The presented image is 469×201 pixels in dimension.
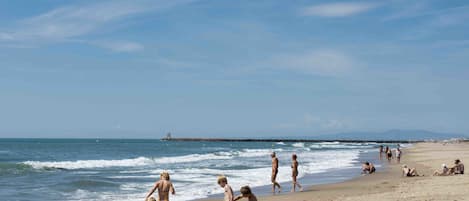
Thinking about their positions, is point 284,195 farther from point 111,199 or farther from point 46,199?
point 46,199

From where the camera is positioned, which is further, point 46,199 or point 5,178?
point 5,178

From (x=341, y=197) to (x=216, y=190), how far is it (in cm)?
493

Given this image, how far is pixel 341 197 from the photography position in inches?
589

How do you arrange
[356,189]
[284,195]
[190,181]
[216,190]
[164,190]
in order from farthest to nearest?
[190,181]
[216,190]
[356,189]
[284,195]
[164,190]

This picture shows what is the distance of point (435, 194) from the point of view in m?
14.1

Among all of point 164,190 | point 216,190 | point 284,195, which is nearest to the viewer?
point 164,190

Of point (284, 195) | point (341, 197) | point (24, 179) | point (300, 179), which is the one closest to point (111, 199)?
point (284, 195)

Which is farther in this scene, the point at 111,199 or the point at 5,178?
the point at 5,178

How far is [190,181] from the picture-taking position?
22.5 metres

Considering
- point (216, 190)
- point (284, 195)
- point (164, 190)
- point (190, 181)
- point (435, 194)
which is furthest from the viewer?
point (190, 181)

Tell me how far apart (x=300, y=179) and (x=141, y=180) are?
20.1 ft

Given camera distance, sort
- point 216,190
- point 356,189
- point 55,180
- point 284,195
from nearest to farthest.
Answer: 1. point 284,195
2. point 356,189
3. point 216,190
4. point 55,180

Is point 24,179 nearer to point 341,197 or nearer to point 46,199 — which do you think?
point 46,199

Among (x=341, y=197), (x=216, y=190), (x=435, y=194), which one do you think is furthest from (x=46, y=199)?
(x=435, y=194)
